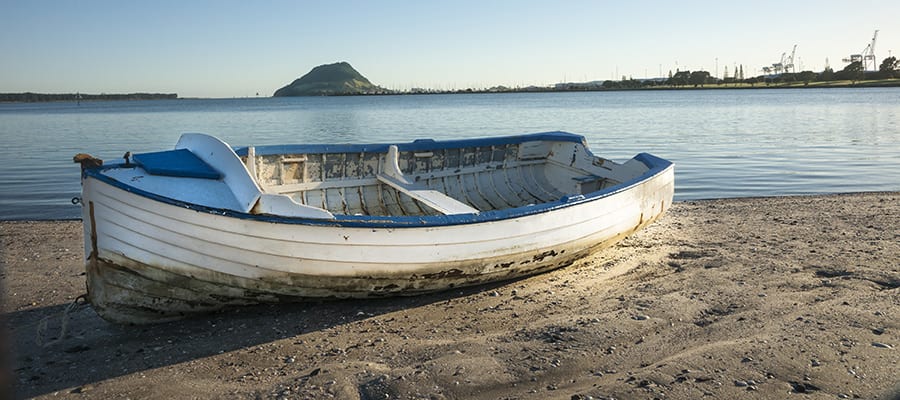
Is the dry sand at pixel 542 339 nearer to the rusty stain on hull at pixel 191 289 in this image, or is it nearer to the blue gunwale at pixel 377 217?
the rusty stain on hull at pixel 191 289

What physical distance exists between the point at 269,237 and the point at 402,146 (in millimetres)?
3934

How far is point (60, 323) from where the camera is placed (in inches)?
261

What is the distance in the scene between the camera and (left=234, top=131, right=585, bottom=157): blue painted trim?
26.9 feet

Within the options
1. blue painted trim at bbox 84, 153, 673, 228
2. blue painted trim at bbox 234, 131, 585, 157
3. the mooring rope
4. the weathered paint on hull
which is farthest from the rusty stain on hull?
blue painted trim at bbox 234, 131, 585, 157

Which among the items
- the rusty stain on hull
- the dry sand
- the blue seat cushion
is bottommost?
the dry sand

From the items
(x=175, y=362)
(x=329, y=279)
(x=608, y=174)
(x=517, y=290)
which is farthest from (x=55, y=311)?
(x=608, y=174)

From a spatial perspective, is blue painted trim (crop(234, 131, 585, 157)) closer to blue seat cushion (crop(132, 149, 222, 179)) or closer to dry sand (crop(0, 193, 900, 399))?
blue seat cushion (crop(132, 149, 222, 179))

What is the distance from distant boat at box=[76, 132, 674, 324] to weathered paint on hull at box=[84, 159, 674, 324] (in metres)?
0.01

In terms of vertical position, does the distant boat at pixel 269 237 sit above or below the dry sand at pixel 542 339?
above

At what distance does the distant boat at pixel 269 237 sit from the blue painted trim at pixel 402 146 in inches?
1.8

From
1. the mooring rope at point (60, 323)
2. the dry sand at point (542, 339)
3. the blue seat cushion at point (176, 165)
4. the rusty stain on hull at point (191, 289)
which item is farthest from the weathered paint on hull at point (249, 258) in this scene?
the blue seat cushion at point (176, 165)

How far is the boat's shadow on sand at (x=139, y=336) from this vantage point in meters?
5.43

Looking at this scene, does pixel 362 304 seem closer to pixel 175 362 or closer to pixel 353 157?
pixel 175 362

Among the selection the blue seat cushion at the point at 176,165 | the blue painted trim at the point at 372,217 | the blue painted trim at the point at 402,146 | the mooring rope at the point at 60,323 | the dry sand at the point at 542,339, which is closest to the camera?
the dry sand at the point at 542,339
